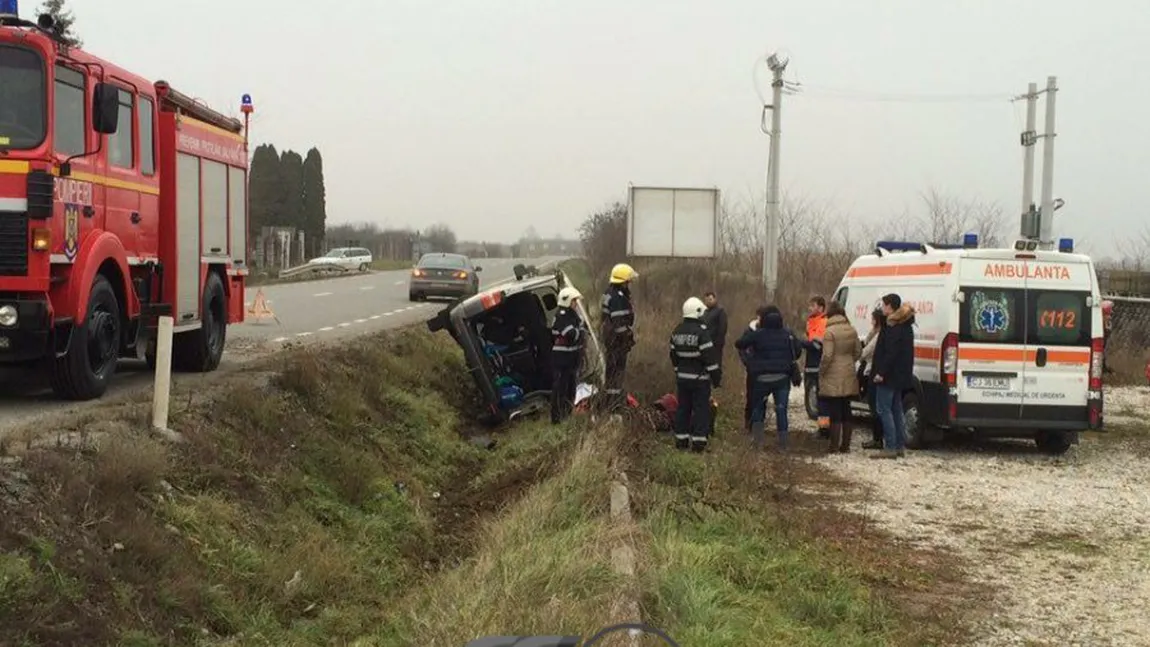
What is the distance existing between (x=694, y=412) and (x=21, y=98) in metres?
6.81

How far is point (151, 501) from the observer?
20.7 feet

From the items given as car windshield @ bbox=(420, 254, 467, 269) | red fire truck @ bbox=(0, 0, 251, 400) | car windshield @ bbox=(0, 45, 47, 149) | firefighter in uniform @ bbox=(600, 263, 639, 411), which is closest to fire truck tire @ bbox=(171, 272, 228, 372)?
red fire truck @ bbox=(0, 0, 251, 400)

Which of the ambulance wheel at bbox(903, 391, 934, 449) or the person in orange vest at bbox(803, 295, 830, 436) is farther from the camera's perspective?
the person in orange vest at bbox(803, 295, 830, 436)

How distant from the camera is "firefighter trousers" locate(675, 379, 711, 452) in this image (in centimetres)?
1116

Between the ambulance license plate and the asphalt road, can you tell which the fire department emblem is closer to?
the asphalt road

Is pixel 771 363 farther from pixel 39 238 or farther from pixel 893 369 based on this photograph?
pixel 39 238

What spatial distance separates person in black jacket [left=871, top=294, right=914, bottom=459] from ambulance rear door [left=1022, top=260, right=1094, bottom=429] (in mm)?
1313

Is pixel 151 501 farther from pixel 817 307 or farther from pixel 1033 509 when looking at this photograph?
pixel 817 307

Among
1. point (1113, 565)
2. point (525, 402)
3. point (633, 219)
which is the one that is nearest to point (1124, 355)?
point (633, 219)

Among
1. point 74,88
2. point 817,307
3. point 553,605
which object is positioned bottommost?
point 553,605

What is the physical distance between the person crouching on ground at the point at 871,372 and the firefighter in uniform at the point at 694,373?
2147 mm

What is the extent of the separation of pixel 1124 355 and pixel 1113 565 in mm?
17440

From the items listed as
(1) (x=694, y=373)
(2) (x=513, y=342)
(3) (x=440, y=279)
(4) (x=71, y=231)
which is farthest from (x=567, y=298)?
(3) (x=440, y=279)

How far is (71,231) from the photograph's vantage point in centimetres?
852
